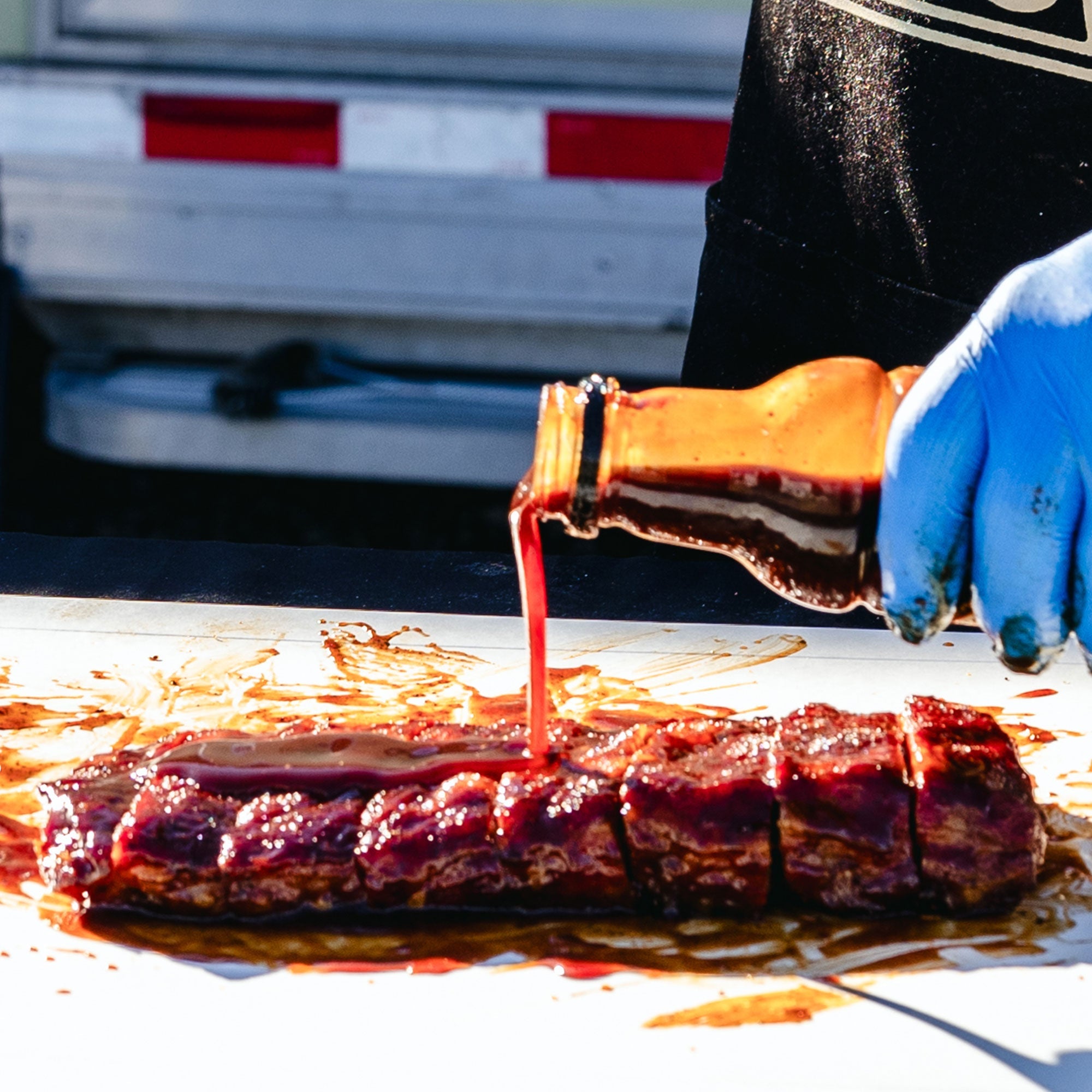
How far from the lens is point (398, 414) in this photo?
6.27m

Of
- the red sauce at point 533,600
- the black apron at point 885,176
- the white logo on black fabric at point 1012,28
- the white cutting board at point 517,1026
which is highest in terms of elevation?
the white logo on black fabric at point 1012,28

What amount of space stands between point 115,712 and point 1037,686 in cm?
191

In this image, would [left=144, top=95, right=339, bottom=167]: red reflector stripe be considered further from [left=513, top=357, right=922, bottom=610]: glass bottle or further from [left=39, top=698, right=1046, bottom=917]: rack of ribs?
[left=513, top=357, right=922, bottom=610]: glass bottle

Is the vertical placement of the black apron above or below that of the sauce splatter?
above

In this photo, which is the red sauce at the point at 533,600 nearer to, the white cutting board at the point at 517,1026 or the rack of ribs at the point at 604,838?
the rack of ribs at the point at 604,838

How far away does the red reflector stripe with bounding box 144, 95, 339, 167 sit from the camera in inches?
234

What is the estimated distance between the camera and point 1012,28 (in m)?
3.28

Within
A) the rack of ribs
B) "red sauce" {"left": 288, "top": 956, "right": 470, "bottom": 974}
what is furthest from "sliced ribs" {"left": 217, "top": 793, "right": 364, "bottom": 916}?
"red sauce" {"left": 288, "top": 956, "right": 470, "bottom": 974}

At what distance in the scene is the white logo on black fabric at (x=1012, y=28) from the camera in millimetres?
3230

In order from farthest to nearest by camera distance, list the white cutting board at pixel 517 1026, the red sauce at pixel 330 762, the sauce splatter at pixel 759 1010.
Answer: the red sauce at pixel 330 762 → the sauce splatter at pixel 759 1010 → the white cutting board at pixel 517 1026

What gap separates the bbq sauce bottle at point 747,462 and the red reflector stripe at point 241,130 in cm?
398

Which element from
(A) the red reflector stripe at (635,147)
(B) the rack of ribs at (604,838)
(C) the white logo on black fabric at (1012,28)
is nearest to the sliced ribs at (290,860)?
(B) the rack of ribs at (604,838)

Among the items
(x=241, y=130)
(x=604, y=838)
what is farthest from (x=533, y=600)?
(x=241, y=130)

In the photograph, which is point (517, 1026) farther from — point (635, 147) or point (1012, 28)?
point (635, 147)
